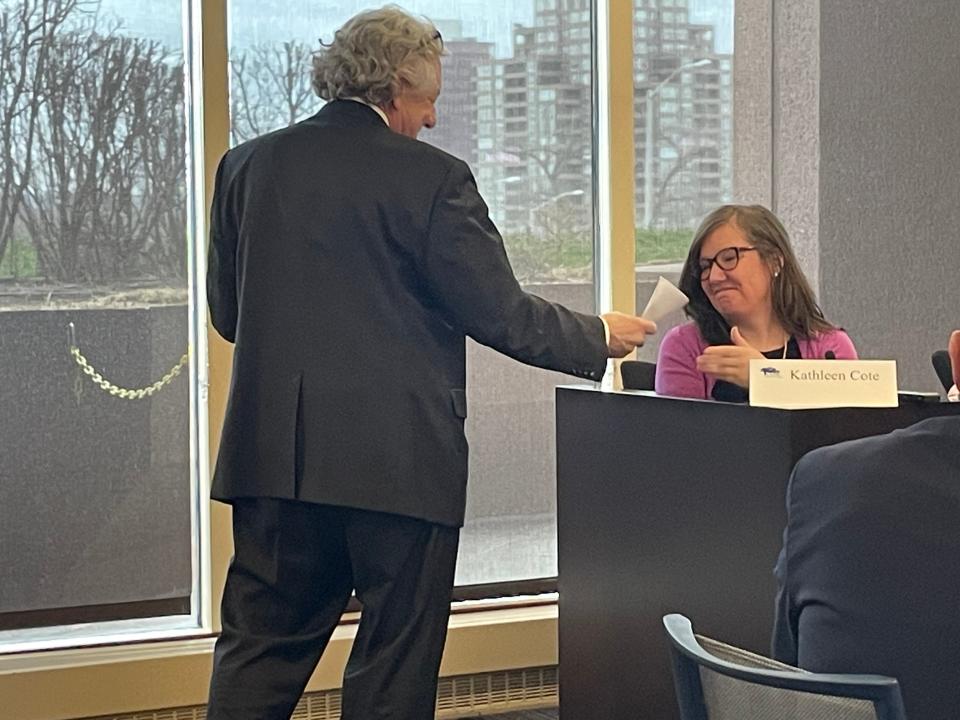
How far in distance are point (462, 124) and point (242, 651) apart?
1767mm

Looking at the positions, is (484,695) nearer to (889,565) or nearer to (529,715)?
(529,715)

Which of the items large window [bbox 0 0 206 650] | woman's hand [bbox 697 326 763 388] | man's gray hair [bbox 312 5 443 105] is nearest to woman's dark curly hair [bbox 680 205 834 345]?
A: woman's hand [bbox 697 326 763 388]

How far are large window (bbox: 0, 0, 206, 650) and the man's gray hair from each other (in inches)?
39.9

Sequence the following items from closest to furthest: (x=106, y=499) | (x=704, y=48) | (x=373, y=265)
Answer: (x=373, y=265), (x=106, y=499), (x=704, y=48)

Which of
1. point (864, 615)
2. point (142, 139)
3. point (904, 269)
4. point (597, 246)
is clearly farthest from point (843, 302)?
point (864, 615)

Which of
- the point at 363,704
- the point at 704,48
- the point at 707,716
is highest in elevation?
the point at 704,48

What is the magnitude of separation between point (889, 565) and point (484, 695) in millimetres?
2500

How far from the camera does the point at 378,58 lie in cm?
261

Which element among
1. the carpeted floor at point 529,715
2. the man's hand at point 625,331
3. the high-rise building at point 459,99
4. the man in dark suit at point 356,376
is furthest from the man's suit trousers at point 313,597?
the high-rise building at point 459,99

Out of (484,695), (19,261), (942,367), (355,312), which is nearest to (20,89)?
(19,261)

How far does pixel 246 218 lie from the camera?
2.58 meters

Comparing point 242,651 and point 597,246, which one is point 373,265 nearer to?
point 242,651

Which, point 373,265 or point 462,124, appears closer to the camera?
point 373,265

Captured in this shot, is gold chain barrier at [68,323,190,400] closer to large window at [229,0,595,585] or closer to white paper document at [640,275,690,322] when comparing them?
large window at [229,0,595,585]
